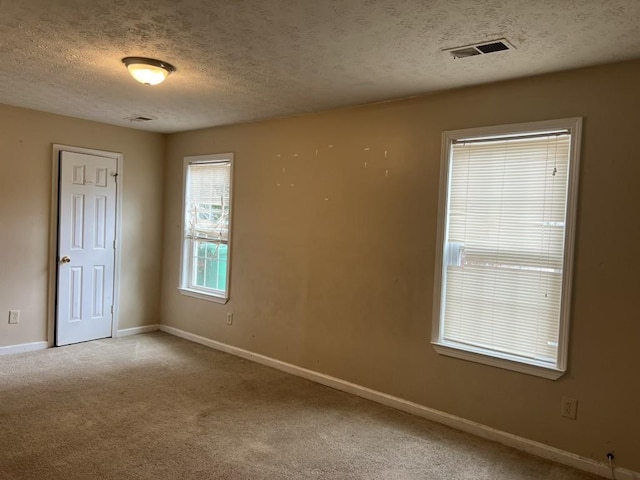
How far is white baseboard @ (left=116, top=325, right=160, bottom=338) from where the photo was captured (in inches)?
→ 209

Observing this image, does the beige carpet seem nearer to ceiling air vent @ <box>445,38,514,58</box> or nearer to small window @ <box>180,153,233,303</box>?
small window @ <box>180,153,233,303</box>

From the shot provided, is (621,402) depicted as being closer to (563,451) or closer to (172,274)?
(563,451)

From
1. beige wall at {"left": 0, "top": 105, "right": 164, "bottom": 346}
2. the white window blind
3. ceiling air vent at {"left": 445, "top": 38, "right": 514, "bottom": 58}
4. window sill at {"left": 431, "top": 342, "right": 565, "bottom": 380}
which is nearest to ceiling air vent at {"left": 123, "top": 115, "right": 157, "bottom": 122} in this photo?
beige wall at {"left": 0, "top": 105, "right": 164, "bottom": 346}

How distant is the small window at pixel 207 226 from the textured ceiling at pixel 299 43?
54.6 inches

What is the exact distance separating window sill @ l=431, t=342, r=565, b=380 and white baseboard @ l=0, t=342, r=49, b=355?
12.5ft

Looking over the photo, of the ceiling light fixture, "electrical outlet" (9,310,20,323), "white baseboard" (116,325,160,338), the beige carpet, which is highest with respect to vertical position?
the ceiling light fixture

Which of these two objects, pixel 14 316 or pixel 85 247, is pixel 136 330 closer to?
pixel 85 247

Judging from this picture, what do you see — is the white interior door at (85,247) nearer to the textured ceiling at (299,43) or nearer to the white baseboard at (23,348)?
the white baseboard at (23,348)

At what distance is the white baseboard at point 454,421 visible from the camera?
8.94 ft

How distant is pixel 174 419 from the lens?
10.6 ft

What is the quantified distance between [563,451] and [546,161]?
1767 mm

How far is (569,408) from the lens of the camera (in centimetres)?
282

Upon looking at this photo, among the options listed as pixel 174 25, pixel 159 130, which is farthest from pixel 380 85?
pixel 159 130

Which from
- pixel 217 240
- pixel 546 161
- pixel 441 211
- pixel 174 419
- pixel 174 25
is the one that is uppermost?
pixel 174 25
